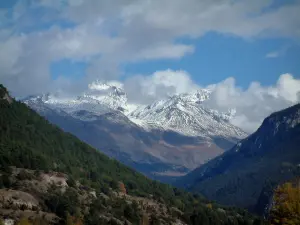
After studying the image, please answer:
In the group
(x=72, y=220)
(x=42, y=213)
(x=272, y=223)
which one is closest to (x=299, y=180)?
(x=272, y=223)

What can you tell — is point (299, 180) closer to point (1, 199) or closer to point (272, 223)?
point (272, 223)

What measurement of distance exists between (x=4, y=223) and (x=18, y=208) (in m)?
21.7

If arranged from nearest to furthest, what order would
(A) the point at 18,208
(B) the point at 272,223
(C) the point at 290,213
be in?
(C) the point at 290,213
(B) the point at 272,223
(A) the point at 18,208

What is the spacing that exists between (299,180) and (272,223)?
18719 millimetres

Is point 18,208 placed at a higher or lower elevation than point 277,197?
lower

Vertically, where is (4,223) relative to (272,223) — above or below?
below

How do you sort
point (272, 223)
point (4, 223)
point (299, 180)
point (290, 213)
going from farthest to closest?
point (4, 223) → point (299, 180) → point (272, 223) → point (290, 213)

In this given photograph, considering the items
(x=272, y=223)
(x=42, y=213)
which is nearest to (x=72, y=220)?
(x=42, y=213)

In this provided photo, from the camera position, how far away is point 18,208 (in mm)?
194125

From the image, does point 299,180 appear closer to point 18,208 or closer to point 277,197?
point 277,197

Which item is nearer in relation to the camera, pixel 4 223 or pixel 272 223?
pixel 272 223

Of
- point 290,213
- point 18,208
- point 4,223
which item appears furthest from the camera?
point 18,208

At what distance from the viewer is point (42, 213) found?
200 metres

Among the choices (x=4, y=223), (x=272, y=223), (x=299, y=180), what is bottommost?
(x=4, y=223)
